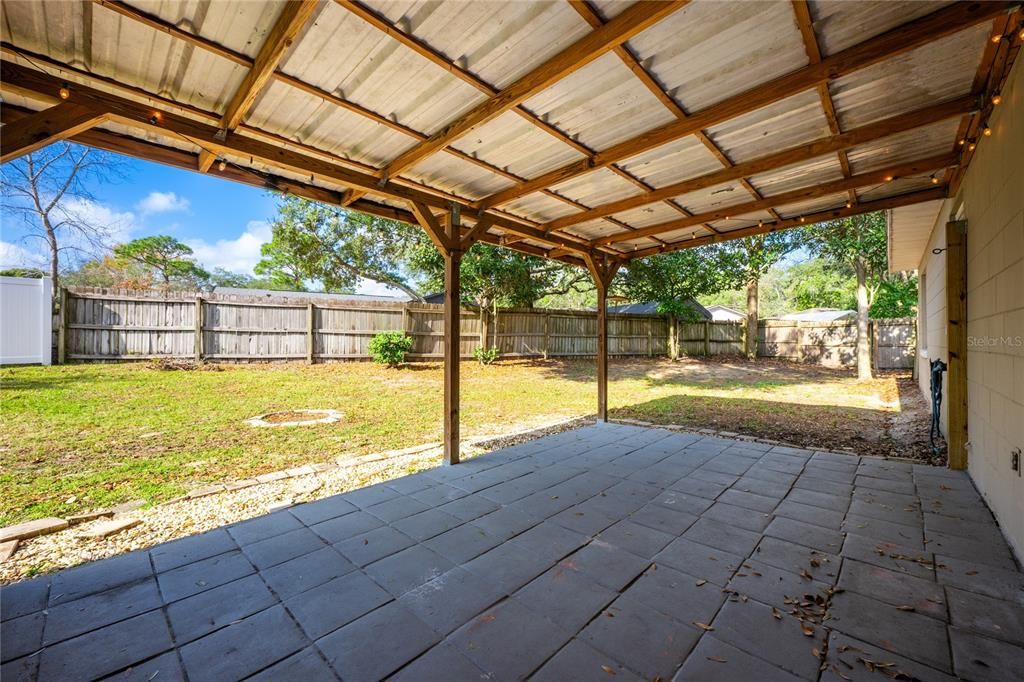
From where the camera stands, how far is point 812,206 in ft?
13.3

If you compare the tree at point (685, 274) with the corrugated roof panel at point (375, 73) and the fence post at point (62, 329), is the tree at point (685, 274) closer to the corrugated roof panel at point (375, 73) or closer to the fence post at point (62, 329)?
the corrugated roof panel at point (375, 73)

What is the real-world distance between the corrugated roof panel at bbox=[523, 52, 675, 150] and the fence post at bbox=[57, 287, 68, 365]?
9327mm

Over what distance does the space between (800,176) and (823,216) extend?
42.2 inches

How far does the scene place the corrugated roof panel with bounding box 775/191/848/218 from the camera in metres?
3.81

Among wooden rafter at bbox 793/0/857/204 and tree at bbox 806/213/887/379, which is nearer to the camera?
wooden rafter at bbox 793/0/857/204

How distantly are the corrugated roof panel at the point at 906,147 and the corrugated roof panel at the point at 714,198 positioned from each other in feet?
2.50

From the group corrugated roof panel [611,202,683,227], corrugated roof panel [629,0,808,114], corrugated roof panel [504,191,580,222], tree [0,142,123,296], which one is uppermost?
tree [0,142,123,296]

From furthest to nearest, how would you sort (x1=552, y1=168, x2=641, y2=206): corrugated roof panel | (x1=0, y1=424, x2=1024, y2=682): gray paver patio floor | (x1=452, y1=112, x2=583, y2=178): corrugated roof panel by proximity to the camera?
(x1=552, y1=168, x2=641, y2=206): corrugated roof panel, (x1=452, y1=112, x2=583, y2=178): corrugated roof panel, (x1=0, y1=424, x2=1024, y2=682): gray paver patio floor

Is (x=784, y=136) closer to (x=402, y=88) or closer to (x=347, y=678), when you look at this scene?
(x=402, y=88)

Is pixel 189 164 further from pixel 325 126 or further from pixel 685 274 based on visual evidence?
pixel 685 274

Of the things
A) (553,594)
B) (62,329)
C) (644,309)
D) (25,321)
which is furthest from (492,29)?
(644,309)

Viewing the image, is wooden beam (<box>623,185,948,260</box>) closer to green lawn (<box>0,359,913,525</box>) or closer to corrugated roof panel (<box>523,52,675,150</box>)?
green lawn (<box>0,359,913,525</box>)

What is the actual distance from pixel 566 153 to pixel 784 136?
142cm

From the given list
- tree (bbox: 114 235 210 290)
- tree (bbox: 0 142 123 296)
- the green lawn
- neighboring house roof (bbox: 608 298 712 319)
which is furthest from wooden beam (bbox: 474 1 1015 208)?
tree (bbox: 114 235 210 290)
